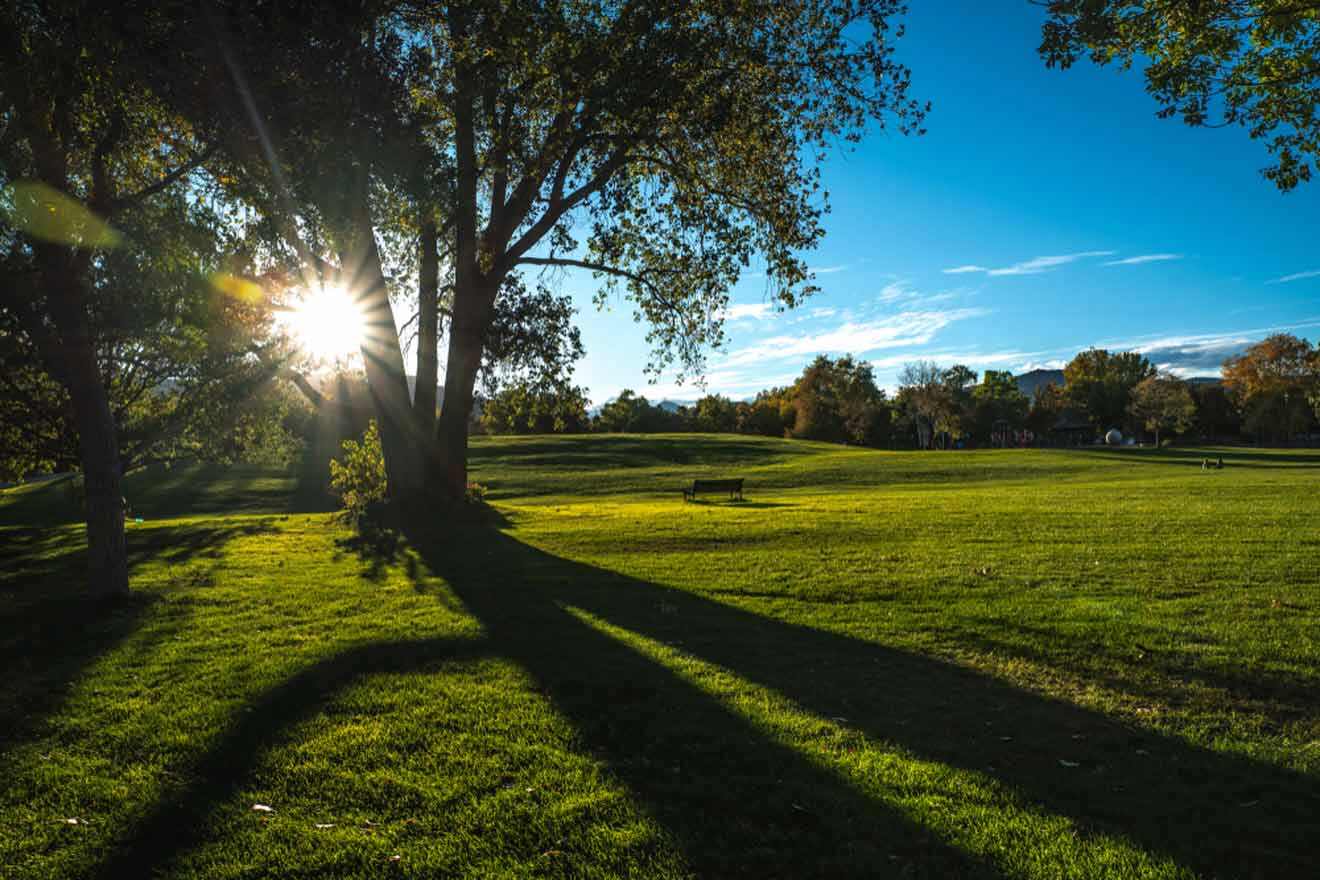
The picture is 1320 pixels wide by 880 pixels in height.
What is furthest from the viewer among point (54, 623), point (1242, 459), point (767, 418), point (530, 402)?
point (767, 418)

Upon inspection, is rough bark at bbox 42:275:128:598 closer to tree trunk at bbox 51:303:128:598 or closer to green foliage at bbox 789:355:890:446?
tree trunk at bbox 51:303:128:598

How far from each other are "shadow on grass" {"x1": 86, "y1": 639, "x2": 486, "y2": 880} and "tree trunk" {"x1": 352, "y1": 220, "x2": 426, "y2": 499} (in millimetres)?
10336

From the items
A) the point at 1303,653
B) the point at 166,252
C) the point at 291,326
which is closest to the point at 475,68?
the point at 166,252

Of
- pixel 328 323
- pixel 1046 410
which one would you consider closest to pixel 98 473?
pixel 328 323

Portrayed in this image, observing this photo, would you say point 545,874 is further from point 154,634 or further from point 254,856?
point 154,634

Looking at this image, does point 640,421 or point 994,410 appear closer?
point 640,421

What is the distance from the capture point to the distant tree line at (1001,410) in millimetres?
79062

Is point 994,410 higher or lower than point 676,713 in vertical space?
higher

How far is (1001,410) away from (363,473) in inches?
3804

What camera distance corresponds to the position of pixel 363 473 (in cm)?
1852

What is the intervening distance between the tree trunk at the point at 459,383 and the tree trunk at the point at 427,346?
0.42 metres

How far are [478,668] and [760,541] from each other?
371 inches

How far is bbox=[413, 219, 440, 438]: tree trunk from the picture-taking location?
17906 millimetres

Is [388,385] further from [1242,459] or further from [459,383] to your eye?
[1242,459]
